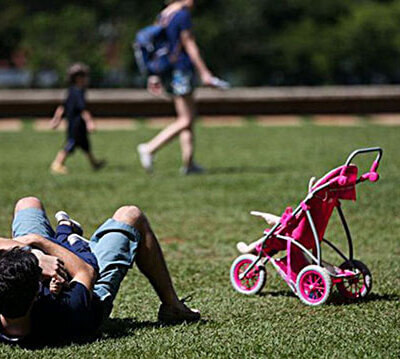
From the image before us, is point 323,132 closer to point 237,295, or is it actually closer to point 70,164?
point 70,164

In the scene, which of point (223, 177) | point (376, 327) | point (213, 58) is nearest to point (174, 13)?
point (223, 177)

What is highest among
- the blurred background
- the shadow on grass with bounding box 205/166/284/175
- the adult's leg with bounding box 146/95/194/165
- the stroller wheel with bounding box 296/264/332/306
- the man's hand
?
the man's hand

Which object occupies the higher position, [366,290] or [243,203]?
[366,290]

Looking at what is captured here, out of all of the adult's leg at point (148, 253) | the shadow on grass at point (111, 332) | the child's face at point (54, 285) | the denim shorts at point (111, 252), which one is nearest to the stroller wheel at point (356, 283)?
the shadow on grass at point (111, 332)

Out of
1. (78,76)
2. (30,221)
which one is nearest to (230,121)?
(78,76)

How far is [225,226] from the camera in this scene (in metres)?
8.40

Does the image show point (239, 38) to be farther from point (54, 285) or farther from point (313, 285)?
point (54, 285)

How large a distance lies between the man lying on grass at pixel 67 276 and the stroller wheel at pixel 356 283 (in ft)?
2.94

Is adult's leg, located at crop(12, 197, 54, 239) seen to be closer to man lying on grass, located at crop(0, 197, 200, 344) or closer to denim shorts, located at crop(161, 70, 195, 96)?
man lying on grass, located at crop(0, 197, 200, 344)

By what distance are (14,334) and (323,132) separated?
15.2 meters

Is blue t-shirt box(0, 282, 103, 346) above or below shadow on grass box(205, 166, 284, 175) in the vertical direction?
above

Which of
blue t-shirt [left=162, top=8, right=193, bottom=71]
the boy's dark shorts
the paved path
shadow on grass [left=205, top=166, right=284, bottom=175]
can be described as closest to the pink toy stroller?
blue t-shirt [left=162, top=8, right=193, bottom=71]

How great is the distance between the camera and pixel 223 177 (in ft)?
37.6

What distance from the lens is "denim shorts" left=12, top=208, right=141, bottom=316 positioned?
184 inches
